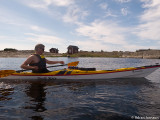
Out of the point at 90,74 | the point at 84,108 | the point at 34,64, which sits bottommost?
the point at 84,108

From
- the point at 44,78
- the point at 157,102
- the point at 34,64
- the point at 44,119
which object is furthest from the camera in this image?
the point at 44,78

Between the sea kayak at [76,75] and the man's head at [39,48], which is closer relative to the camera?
the man's head at [39,48]

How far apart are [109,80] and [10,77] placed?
25.4ft

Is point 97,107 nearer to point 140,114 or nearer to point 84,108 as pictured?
point 84,108

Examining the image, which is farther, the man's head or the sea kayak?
the sea kayak

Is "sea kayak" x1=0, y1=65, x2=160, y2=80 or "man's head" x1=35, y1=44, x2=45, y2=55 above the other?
Result: "man's head" x1=35, y1=44, x2=45, y2=55

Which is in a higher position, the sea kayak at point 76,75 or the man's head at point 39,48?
the man's head at point 39,48

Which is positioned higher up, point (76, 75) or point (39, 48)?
point (39, 48)

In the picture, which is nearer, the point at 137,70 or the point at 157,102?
the point at 157,102

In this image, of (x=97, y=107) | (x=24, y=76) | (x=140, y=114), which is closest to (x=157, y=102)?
(x=140, y=114)

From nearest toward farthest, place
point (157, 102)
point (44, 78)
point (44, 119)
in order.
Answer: point (44, 119) → point (157, 102) → point (44, 78)

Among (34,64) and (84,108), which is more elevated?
(34,64)

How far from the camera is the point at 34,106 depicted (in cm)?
450

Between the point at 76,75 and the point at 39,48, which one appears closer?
the point at 39,48
